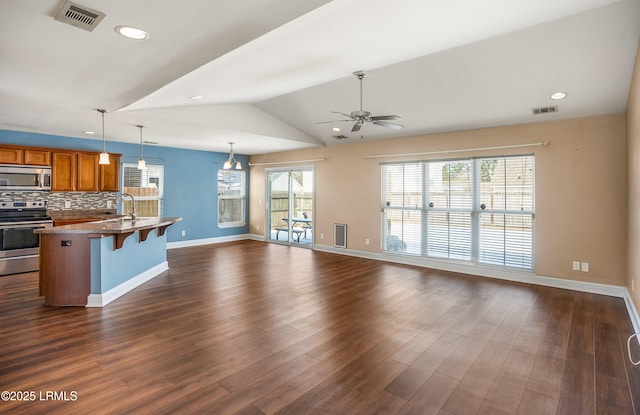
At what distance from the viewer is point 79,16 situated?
7.17ft

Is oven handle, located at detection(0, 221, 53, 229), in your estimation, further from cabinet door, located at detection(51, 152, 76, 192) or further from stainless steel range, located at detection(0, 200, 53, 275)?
cabinet door, located at detection(51, 152, 76, 192)

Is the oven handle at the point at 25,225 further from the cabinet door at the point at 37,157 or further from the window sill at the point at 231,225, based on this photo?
the window sill at the point at 231,225

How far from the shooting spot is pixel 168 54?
282 cm

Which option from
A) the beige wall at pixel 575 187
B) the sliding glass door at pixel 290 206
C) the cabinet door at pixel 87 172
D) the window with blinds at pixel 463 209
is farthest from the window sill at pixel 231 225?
the beige wall at pixel 575 187

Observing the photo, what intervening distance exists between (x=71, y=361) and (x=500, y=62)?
510 cm

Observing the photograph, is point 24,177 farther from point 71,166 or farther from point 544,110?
point 544,110

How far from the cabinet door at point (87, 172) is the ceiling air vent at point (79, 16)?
16.2 feet

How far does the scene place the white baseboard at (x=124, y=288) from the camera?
396 cm

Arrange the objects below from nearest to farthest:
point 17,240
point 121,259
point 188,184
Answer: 1. point 121,259
2. point 17,240
3. point 188,184

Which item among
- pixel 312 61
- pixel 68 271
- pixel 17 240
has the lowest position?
pixel 68 271

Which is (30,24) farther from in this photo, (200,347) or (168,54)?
(200,347)

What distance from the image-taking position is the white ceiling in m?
2.33

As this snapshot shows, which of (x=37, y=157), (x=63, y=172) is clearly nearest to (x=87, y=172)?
(x=63, y=172)

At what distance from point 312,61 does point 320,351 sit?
285cm
